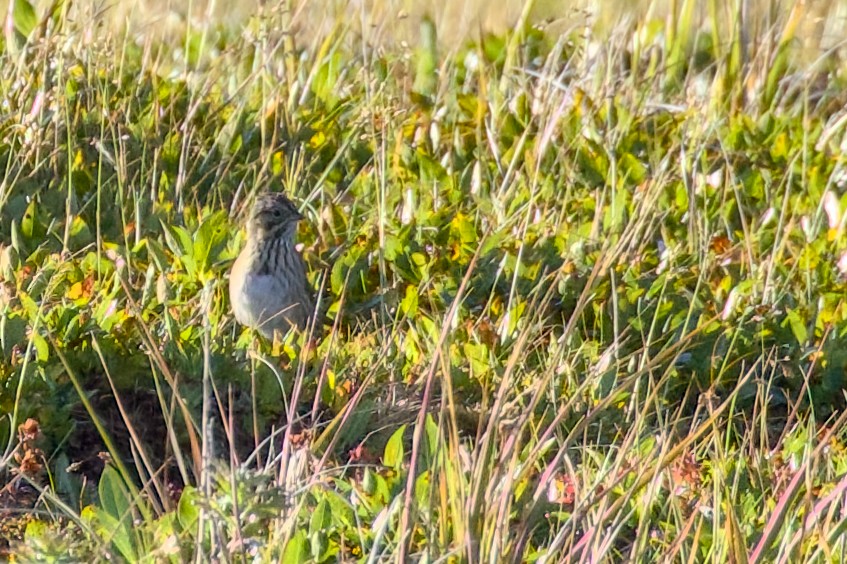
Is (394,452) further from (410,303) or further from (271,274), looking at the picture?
(271,274)

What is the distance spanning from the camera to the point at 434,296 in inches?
195

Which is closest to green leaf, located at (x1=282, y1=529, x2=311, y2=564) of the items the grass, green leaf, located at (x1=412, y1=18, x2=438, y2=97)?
the grass

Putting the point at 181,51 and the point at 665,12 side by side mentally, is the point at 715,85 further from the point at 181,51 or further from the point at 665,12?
the point at 181,51

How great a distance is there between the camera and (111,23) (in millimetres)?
6508

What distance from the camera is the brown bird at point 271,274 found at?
4980 mm

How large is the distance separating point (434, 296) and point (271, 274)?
0.56m

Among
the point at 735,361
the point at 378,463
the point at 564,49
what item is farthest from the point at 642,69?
the point at 378,463

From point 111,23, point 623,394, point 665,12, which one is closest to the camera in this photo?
point 623,394

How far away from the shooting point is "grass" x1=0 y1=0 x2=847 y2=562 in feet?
10.1

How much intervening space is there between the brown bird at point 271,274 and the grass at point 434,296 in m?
0.09

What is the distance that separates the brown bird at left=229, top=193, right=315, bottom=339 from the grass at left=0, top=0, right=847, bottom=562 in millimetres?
87

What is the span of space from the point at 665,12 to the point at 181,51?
8.37 feet

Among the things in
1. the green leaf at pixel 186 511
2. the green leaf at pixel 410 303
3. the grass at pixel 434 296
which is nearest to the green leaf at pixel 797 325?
the grass at pixel 434 296

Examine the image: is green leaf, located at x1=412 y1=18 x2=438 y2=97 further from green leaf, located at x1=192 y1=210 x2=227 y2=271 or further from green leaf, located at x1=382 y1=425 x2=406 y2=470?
green leaf, located at x1=382 y1=425 x2=406 y2=470
